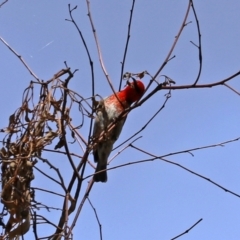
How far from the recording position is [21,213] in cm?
168

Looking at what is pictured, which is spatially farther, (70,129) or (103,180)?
(103,180)

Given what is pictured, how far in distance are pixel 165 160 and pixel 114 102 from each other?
5.79 feet

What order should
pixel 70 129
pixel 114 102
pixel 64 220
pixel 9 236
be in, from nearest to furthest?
pixel 9 236
pixel 64 220
pixel 70 129
pixel 114 102

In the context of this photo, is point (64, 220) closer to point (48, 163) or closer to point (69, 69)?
point (48, 163)

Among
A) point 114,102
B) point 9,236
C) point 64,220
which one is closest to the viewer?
point 9,236

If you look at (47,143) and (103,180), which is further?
(103,180)

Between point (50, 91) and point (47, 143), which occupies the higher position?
point (50, 91)

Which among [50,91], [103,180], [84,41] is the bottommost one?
[50,91]

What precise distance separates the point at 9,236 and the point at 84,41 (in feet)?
2.93

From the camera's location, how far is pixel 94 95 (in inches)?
80.2

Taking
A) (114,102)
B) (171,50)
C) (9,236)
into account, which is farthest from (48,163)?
(114,102)

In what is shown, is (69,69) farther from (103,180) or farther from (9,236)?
(103,180)

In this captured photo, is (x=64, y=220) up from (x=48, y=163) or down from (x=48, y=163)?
down

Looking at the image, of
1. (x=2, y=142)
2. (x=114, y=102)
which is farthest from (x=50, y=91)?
(x=114, y=102)
